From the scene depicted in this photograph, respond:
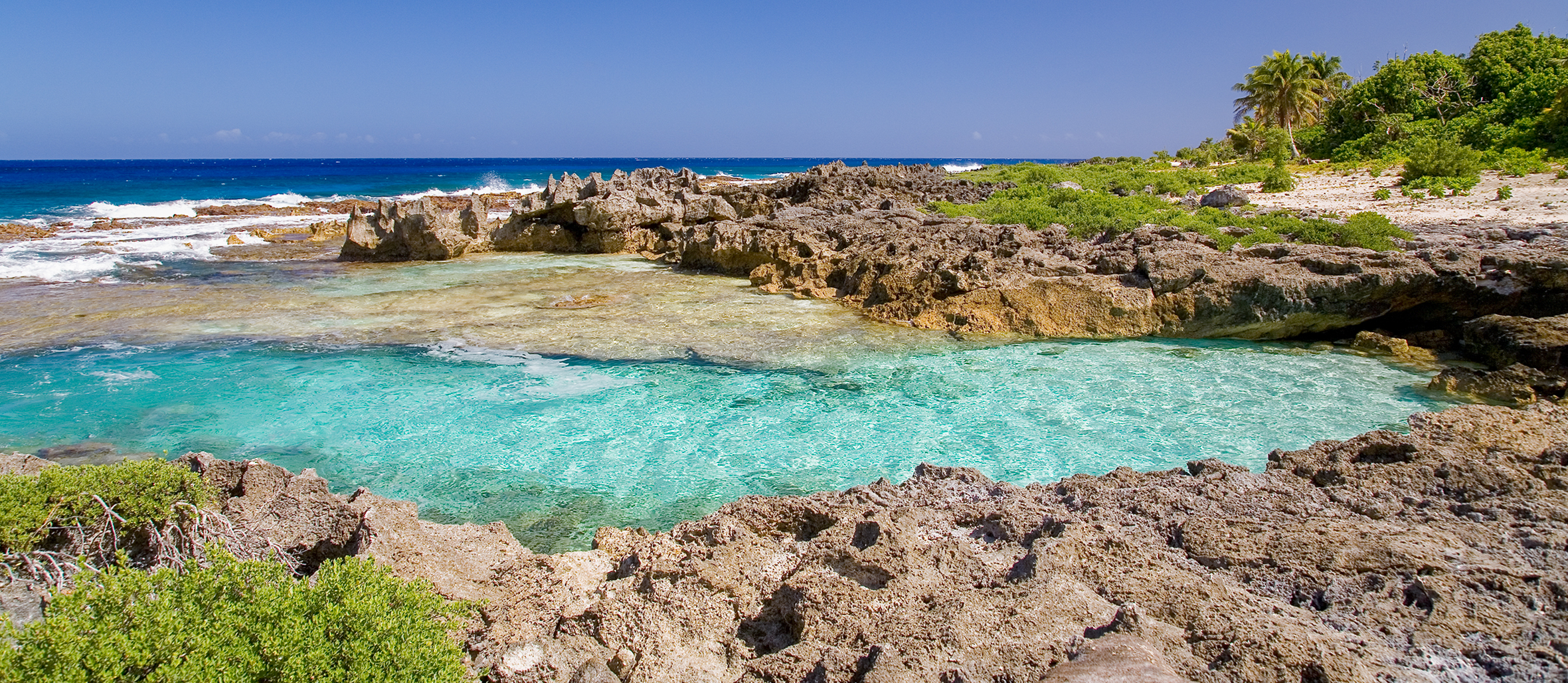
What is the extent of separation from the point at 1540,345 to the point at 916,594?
9.60 meters

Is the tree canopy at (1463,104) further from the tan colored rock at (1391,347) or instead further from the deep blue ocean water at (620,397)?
the deep blue ocean water at (620,397)

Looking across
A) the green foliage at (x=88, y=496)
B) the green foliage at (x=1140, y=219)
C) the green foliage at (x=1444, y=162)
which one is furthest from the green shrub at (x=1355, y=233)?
the green foliage at (x=88, y=496)

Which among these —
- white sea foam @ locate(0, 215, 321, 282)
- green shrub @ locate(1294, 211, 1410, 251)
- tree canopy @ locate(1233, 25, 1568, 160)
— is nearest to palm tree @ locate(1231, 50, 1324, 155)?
tree canopy @ locate(1233, 25, 1568, 160)

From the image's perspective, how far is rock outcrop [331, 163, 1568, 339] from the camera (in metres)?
11.3

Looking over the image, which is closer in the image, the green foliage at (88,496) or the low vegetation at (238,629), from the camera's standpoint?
the low vegetation at (238,629)

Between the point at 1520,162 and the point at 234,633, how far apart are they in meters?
25.7

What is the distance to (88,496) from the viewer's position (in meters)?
4.50

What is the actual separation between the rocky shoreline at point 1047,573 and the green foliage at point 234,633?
1.96 feet

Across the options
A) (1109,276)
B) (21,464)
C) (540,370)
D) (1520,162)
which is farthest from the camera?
(1520,162)

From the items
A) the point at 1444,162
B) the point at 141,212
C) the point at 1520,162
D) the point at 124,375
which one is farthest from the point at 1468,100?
the point at 141,212

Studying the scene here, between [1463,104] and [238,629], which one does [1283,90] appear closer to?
[1463,104]

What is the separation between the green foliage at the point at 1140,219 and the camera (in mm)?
12945

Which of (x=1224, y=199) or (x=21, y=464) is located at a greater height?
(x=1224, y=199)

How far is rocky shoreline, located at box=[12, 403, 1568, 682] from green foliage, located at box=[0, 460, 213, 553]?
48 cm
